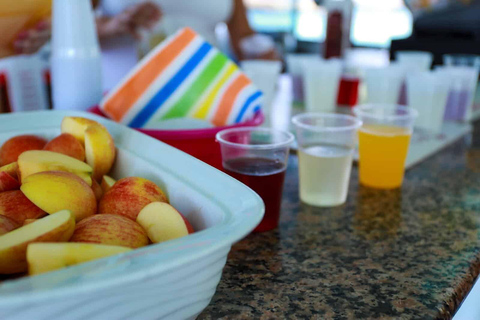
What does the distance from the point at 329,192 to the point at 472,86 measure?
0.99 meters

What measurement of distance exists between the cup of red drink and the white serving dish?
0.16m

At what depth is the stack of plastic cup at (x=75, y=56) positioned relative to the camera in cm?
88

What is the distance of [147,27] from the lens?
164cm

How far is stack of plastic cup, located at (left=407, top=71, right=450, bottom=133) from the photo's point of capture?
4.40 ft

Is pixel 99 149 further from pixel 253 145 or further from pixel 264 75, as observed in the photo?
pixel 264 75

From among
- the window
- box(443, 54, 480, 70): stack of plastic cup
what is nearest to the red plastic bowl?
box(443, 54, 480, 70): stack of plastic cup

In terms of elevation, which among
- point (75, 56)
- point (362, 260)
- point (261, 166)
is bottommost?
point (362, 260)

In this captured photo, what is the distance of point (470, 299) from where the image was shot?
2.23 feet

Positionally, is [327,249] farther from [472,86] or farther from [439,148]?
[472,86]

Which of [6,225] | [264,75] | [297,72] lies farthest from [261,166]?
[297,72]

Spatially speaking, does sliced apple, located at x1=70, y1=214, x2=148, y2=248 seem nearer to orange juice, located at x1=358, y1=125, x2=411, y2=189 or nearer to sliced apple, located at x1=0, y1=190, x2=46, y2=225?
sliced apple, located at x1=0, y1=190, x2=46, y2=225

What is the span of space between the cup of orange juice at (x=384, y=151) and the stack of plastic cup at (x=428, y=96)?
41 cm

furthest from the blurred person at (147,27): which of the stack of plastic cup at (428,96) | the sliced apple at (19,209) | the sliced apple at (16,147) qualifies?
the stack of plastic cup at (428,96)

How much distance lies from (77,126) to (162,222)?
27cm
